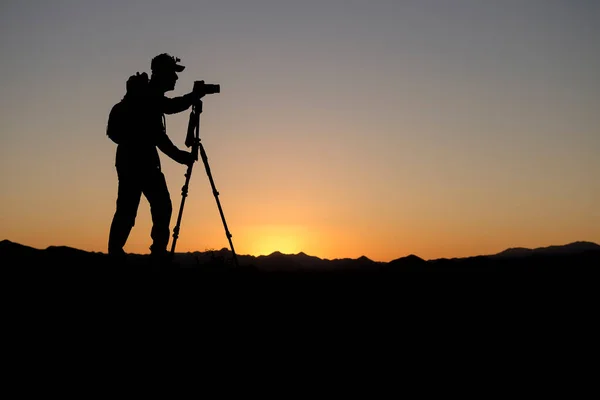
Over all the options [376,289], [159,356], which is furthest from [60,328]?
[376,289]

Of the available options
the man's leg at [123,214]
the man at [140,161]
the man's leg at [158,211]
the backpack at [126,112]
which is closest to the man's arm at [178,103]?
the man at [140,161]

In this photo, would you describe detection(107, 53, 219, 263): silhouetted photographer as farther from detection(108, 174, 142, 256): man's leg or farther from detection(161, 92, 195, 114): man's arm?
detection(161, 92, 195, 114): man's arm

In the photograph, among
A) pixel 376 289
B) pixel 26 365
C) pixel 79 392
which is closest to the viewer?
pixel 79 392

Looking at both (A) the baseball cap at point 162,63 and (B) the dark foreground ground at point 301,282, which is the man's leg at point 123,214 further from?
(A) the baseball cap at point 162,63

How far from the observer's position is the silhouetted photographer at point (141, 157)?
29.4ft

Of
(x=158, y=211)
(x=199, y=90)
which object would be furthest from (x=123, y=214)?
(x=199, y=90)

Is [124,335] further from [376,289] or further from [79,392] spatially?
[376,289]

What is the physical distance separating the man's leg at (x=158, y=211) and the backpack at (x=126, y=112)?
2.88 ft

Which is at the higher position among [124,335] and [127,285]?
[127,285]

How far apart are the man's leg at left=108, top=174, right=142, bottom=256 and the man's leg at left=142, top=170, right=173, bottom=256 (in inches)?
8.7

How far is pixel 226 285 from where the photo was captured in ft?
26.1

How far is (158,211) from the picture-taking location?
360 inches

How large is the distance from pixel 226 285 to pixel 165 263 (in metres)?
1.53

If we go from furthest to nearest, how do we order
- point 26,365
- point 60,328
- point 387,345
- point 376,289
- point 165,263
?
point 165,263 < point 376,289 < point 60,328 < point 387,345 < point 26,365
